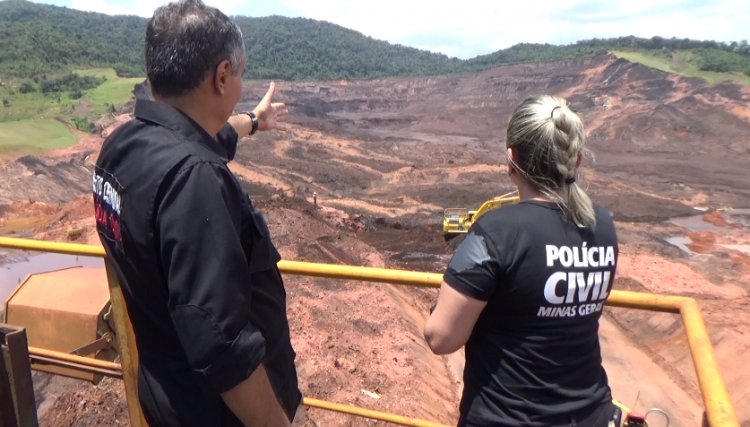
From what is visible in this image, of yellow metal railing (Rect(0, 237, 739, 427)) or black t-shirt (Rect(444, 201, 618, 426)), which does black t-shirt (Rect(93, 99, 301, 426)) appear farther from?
yellow metal railing (Rect(0, 237, 739, 427))

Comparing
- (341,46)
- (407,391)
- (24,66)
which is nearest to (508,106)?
(24,66)

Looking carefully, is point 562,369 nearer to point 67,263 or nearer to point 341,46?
point 67,263

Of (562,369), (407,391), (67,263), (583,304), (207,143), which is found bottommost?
(407,391)

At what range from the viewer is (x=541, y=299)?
1.76 meters

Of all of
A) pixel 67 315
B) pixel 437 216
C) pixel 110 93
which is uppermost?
pixel 67 315

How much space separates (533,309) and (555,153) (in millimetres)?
451

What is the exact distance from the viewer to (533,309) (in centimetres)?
178

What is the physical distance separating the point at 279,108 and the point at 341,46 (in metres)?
101

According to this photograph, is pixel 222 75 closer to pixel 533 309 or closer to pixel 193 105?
pixel 193 105

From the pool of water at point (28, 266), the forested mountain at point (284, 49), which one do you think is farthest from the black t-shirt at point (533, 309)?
the forested mountain at point (284, 49)

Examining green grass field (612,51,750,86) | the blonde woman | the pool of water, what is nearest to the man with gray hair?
the blonde woman

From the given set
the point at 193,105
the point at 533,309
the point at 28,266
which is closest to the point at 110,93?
the point at 28,266

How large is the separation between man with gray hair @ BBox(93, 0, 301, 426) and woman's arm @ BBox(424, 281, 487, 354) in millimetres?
427

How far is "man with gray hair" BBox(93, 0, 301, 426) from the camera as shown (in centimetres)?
137
